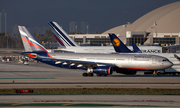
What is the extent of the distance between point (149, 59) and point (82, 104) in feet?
74.5

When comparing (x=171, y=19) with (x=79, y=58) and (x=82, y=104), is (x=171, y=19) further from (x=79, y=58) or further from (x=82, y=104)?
(x=82, y=104)

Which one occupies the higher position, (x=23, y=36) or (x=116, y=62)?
(x=23, y=36)

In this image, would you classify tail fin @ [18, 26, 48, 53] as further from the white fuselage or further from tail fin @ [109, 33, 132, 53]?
the white fuselage

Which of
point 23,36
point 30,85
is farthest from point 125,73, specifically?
point 23,36

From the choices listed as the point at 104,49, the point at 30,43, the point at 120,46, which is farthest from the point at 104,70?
the point at 104,49

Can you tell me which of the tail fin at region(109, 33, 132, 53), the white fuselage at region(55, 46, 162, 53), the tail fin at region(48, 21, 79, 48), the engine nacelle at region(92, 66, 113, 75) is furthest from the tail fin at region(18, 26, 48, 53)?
the white fuselage at region(55, 46, 162, 53)

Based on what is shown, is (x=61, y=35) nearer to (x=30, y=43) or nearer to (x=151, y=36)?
(x=30, y=43)

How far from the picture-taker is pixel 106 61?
139ft

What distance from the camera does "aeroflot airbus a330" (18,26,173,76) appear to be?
132 ft

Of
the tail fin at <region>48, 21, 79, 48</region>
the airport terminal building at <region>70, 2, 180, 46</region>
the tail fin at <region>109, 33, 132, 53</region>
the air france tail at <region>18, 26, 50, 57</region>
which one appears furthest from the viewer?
the airport terminal building at <region>70, 2, 180, 46</region>

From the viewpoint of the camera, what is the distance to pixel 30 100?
21547 mm

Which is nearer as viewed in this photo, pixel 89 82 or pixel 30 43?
pixel 89 82

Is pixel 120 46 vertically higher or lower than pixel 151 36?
lower

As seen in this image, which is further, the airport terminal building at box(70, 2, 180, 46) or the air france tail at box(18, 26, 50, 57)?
the airport terminal building at box(70, 2, 180, 46)
